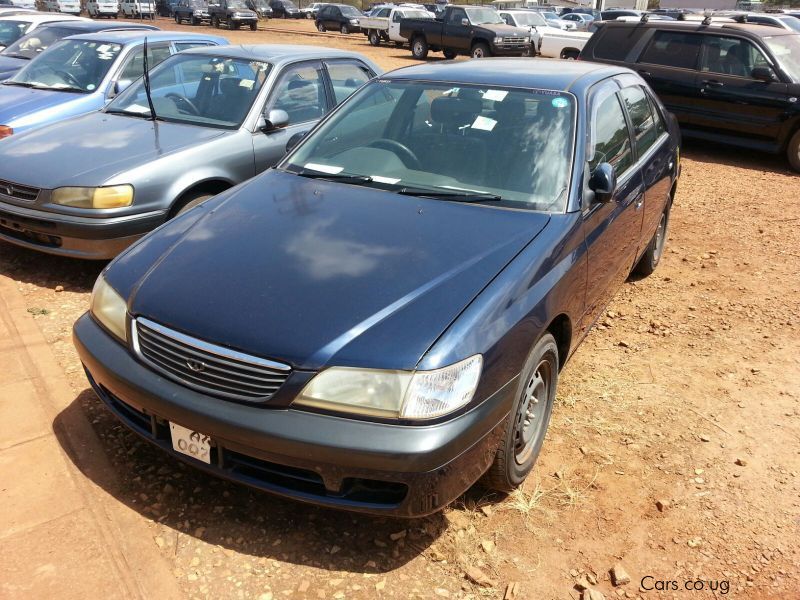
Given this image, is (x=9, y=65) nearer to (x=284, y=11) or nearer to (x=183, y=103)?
(x=183, y=103)

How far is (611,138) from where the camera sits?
381cm

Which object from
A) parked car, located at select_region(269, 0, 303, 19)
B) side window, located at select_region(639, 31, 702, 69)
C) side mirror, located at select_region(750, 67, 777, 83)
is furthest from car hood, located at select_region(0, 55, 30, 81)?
parked car, located at select_region(269, 0, 303, 19)

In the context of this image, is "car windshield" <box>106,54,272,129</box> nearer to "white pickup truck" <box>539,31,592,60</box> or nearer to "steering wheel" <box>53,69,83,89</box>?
"steering wheel" <box>53,69,83,89</box>

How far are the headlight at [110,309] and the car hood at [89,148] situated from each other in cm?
197

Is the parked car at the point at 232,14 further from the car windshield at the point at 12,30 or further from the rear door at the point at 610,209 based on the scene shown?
the rear door at the point at 610,209

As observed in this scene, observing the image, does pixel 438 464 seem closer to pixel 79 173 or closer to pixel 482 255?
pixel 482 255

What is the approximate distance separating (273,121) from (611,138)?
2.72 metres

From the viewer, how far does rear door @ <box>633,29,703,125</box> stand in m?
9.70

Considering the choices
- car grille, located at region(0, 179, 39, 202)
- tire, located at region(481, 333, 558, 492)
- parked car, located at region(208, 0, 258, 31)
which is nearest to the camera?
tire, located at region(481, 333, 558, 492)

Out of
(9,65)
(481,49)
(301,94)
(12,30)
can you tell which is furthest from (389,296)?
(481,49)

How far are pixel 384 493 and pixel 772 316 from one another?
12.6ft

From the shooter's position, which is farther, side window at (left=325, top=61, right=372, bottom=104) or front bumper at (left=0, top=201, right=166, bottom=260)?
side window at (left=325, top=61, right=372, bottom=104)

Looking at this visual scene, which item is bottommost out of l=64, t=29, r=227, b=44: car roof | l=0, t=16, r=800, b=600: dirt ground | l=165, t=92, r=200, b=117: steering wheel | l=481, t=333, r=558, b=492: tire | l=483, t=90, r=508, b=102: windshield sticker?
l=0, t=16, r=800, b=600: dirt ground

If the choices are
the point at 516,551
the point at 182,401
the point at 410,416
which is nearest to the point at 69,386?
the point at 182,401
